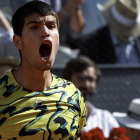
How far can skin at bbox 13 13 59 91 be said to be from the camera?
1.17 meters

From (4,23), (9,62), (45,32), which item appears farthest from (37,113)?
(4,23)

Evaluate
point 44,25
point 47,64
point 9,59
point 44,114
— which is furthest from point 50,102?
point 9,59

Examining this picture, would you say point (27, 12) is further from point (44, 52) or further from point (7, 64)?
point (7, 64)

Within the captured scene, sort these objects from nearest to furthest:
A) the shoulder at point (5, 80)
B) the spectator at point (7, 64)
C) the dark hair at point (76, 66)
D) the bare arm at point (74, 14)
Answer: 1. the shoulder at point (5, 80)
2. the spectator at point (7, 64)
3. the dark hair at point (76, 66)
4. the bare arm at point (74, 14)

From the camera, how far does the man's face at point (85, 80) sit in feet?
8.95

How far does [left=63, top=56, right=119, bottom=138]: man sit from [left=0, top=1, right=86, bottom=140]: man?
4.34 feet

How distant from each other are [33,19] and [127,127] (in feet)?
5.77

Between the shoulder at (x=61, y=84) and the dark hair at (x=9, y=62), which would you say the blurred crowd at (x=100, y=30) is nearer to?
the dark hair at (x=9, y=62)

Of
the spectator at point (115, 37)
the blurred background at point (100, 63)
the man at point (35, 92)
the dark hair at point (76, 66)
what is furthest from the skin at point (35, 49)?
the spectator at point (115, 37)

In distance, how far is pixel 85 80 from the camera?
2.76 m

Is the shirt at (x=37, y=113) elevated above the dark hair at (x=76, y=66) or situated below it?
below

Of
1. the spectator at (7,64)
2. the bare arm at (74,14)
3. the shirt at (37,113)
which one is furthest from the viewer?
the bare arm at (74,14)

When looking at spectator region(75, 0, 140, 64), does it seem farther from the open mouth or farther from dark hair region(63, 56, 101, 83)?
the open mouth

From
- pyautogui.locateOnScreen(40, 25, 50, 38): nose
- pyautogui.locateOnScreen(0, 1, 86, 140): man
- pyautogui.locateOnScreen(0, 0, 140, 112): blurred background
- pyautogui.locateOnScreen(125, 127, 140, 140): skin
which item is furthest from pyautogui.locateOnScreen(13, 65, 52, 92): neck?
pyautogui.locateOnScreen(0, 0, 140, 112): blurred background
